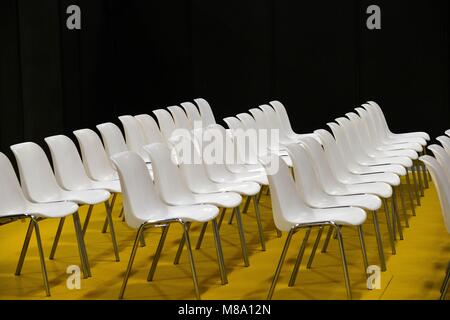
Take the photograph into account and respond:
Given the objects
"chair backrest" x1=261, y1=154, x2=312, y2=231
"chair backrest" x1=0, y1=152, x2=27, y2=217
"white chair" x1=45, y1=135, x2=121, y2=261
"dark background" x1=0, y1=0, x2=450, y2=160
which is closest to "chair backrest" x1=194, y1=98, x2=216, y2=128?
"dark background" x1=0, y1=0, x2=450, y2=160

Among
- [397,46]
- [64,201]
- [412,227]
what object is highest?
[397,46]

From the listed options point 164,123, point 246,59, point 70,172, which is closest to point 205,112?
point 164,123

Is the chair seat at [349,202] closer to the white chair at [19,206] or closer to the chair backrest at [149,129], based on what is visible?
the white chair at [19,206]

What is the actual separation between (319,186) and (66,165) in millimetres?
2197

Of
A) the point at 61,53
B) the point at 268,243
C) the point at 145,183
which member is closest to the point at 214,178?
the point at 268,243

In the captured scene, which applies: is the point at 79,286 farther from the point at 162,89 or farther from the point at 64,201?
the point at 162,89

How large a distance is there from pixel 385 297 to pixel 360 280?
51 cm

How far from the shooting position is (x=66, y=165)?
7.36 meters

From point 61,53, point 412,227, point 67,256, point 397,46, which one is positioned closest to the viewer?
point 67,256

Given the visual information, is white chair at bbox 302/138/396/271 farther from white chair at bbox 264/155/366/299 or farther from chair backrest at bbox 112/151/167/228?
chair backrest at bbox 112/151/167/228

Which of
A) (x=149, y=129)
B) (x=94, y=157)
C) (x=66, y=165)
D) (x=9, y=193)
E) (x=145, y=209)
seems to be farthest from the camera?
(x=149, y=129)

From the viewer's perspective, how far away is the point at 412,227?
27.2 ft

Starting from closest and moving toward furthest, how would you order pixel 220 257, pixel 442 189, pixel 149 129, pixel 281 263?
1. pixel 442 189
2. pixel 281 263
3. pixel 220 257
4. pixel 149 129

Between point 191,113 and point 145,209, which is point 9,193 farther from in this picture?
point 191,113
